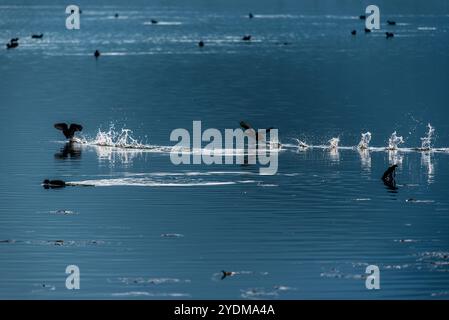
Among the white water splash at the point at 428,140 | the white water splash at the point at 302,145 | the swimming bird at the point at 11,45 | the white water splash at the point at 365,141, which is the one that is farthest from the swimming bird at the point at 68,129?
the swimming bird at the point at 11,45

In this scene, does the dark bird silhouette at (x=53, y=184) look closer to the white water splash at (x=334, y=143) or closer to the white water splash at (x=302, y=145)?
the white water splash at (x=302, y=145)

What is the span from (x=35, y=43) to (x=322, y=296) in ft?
371

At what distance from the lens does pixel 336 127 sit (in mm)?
63844

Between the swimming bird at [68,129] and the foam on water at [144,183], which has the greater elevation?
the swimming bird at [68,129]

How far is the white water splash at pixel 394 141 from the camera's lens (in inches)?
2180

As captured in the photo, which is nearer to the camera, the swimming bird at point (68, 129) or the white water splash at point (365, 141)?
the white water splash at point (365, 141)

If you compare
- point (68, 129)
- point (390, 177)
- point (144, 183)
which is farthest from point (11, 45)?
point (390, 177)

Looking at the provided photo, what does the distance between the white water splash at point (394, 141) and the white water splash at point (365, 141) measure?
93 cm

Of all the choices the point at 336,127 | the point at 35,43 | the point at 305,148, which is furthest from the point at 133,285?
the point at 35,43

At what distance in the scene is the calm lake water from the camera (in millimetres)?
32219

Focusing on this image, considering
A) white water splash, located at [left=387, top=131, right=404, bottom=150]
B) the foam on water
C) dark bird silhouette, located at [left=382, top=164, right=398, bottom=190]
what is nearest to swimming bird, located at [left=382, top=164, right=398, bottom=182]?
dark bird silhouette, located at [left=382, top=164, right=398, bottom=190]

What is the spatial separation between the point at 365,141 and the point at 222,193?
14850mm

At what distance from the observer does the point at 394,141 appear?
56.3 meters

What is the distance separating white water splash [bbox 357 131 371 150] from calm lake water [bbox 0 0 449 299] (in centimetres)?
54
